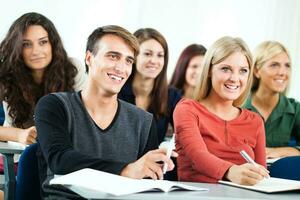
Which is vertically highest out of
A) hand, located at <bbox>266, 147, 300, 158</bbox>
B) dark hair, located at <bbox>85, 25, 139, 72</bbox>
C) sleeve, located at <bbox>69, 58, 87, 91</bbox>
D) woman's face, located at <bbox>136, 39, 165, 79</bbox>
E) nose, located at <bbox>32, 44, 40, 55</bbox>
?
dark hair, located at <bbox>85, 25, 139, 72</bbox>

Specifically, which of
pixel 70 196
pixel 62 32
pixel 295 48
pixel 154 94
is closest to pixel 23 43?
pixel 154 94

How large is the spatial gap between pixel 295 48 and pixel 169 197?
4511mm

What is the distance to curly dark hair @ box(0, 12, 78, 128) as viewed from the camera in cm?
341

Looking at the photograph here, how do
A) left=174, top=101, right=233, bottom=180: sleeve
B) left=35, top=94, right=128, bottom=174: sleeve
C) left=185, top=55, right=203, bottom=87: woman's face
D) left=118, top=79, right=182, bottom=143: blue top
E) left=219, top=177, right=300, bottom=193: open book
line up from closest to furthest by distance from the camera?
left=219, top=177, right=300, bottom=193: open book → left=35, top=94, right=128, bottom=174: sleeve → left=174, top=101, right=233, bottom=180: sleeve → left=118, top=79, right=182, bottom=143: blue top → left=185, top=55, right=203, bottom=87: woman's face

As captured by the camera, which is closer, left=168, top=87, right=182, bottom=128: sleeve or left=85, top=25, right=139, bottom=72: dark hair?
left=85, top=25, right=139, bottom=72: dark hair

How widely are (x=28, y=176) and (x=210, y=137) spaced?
2.68ft

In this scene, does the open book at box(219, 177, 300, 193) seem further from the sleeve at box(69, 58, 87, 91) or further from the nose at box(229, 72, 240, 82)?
the sleeve at box(69, 58, 87, 91)

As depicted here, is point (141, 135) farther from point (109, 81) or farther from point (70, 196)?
point (70, 196)

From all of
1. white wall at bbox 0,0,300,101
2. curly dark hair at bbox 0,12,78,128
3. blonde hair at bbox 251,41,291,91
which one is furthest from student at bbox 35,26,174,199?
white wall at bbox 0,0,300,101

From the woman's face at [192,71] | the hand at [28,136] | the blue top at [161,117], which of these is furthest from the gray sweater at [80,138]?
the woman's face at [192,71]

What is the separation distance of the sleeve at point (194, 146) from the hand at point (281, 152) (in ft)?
2.97

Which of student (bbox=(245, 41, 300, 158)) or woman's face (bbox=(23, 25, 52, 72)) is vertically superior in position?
woman's face (bbox=(23, 25, 52, 72))

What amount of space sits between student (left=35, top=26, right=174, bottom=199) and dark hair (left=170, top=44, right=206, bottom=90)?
2.41 meters

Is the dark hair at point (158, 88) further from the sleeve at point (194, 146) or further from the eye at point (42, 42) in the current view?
the sleeve at point (194, 146)
